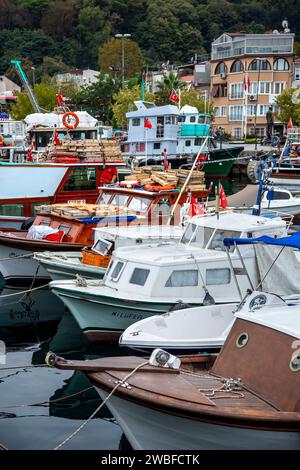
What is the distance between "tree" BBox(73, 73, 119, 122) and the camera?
251 feet

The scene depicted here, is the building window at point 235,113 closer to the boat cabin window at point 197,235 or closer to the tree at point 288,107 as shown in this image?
the tree at point 288,107

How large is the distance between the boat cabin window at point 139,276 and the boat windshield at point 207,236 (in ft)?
6.37

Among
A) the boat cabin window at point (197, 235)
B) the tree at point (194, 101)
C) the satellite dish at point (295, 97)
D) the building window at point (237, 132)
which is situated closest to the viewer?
the boat cabin window at point (197, 235)

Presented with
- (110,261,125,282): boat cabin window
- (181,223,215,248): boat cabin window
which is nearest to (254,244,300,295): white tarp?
(181,223,215,248): boat cabin window

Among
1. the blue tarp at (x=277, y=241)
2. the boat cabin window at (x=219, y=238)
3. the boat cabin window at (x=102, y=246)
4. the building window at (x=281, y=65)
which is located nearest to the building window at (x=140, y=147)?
the building window at (x=281, y=65)

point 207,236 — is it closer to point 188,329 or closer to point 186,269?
point 186,269

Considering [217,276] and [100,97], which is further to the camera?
[100,97]

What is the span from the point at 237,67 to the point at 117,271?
68.0 meters

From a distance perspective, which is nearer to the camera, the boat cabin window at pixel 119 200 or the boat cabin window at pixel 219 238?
the boat cabin window at pixel 219 238

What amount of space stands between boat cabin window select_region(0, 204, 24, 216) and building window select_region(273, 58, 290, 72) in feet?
194

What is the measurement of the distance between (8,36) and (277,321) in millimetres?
121555

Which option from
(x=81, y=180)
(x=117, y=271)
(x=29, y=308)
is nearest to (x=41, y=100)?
(x=81, y=180)

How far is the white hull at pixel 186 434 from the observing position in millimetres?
10305

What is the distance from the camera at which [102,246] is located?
20031 millimetres
